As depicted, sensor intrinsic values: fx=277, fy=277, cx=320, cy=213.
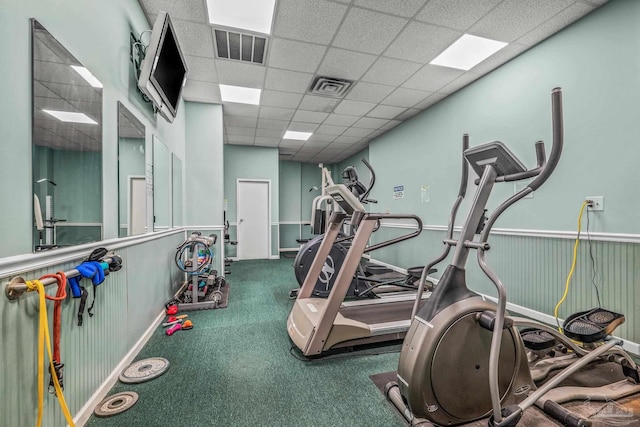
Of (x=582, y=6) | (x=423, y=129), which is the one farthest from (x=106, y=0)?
(x=423, y=129)

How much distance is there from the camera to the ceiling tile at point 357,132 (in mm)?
5746

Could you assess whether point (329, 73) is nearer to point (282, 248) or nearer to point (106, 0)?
point (106, 0)

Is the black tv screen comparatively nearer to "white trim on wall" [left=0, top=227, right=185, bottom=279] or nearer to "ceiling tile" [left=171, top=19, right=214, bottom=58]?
"ceiling tile" [left=171, top=19, right=214, bottom=58]

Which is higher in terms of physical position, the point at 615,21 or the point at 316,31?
the point at 316,31

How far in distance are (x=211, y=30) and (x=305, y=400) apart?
3.21 m

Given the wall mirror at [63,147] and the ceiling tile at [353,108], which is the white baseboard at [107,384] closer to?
the wall mirror at [63,147]

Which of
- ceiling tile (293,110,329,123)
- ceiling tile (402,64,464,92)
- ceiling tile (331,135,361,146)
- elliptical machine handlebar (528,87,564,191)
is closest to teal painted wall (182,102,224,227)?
ceiling tile (293,110,329,123)

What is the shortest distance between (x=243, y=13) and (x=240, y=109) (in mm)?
2312

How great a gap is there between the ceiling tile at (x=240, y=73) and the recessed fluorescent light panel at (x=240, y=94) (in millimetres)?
163

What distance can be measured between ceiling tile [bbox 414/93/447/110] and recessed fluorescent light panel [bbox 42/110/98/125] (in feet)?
13.4

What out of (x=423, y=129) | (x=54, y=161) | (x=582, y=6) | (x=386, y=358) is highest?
(x=582, y=6)

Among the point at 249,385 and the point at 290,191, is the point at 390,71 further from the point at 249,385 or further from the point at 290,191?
the point at 290,191

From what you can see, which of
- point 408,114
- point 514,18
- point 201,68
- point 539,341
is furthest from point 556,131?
point 408,114

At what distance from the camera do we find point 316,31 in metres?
2.68
